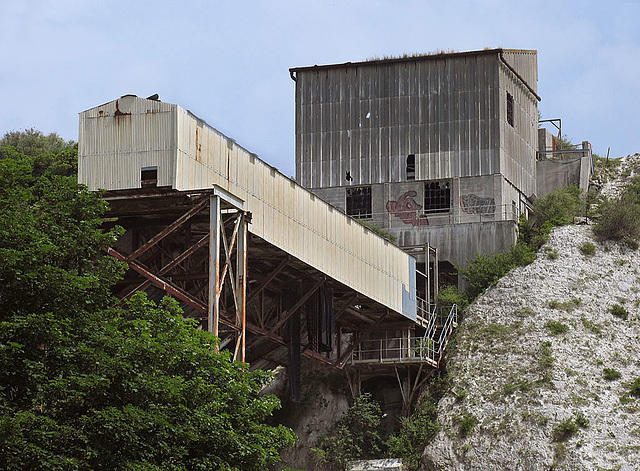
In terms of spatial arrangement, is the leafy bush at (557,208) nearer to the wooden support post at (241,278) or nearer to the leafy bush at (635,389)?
the leafy bush at (635,389)

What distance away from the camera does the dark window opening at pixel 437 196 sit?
59000 millimetres

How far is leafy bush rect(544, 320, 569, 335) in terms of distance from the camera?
5038cm

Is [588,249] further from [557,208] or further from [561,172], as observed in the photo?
[561,172]

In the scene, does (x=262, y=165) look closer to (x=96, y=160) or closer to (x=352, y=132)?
(x=96, y=160)

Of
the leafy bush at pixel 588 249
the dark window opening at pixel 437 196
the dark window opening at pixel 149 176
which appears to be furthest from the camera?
the dark window opening at pixel 437 196

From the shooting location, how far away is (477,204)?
58.5 meters

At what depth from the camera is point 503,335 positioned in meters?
51.1

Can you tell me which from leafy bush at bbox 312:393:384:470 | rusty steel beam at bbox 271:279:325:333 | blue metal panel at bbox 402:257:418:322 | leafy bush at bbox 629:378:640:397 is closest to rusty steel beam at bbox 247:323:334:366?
rusty steel beam at bbox 271:279:325:333

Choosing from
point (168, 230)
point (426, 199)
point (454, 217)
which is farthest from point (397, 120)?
point (168, 230)

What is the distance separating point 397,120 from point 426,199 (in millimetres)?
3920

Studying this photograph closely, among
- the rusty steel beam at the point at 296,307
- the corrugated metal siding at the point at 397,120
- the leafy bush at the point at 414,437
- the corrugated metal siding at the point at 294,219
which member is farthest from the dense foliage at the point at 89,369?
the corrugated metal siding at the point at 397,120

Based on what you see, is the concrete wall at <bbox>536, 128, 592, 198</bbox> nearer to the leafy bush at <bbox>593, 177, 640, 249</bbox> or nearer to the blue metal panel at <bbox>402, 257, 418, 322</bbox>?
the leafy bush at <bbox>593, 177, 640, 249</bbox>

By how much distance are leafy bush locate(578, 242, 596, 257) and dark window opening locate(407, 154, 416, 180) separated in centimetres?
847

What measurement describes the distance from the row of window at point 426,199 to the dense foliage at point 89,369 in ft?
94.6
